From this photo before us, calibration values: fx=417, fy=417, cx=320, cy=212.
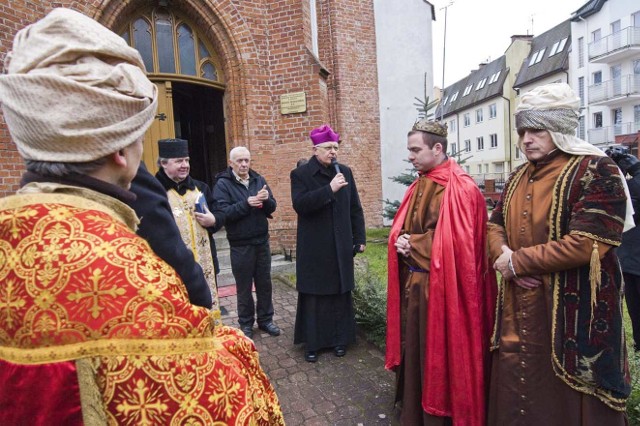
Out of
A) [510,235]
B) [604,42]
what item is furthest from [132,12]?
[604,42]

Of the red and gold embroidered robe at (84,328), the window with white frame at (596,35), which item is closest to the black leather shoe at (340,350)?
the red and gold embroidered robe at (84,328)

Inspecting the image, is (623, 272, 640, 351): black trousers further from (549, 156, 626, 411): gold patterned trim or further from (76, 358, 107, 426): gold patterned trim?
(76, 358, 107, 426): gold patterned trim

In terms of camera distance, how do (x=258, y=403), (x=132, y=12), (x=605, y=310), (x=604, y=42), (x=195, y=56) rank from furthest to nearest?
(x=604, y=42), (x=195, y=56), (x=132, y=12), (x=605, y=310), (x=258, y=403)

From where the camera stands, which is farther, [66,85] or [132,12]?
[132,12]

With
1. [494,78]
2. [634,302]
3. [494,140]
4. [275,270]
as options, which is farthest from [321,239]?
[494,78]

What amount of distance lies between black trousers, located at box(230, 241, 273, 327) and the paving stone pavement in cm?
24

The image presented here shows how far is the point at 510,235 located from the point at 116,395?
2316mm

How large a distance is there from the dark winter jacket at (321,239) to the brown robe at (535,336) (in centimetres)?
189

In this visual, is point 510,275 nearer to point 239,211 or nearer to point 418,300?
point 418,300

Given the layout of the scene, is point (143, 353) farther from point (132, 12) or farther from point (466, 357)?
point (132, 12)

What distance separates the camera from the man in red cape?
105 inches

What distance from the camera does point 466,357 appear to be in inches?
104

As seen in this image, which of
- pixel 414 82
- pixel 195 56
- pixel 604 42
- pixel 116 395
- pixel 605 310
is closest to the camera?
pixel 116 395

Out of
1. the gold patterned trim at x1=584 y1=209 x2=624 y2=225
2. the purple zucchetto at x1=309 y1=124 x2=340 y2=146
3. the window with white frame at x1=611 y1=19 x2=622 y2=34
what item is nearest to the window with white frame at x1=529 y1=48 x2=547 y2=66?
the window with white frame at x1=611 y1=19 x2=622 y2=34
